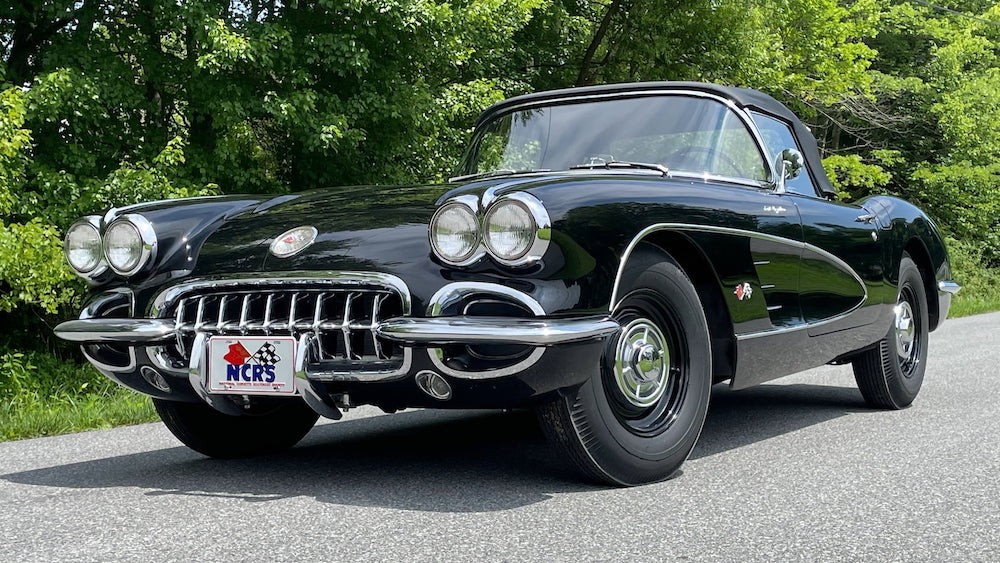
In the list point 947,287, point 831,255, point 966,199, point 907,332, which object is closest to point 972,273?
point 966,199

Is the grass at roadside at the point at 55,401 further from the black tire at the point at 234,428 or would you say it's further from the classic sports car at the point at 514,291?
the classic sports car at the point at 514,291

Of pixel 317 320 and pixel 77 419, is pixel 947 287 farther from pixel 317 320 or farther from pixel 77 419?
pixel 77 419

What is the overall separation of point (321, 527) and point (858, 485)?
70.5 inches

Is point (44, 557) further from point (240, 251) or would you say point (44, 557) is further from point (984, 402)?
point (984, 402)

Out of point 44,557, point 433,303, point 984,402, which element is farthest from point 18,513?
point 984,402

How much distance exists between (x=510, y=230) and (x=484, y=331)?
1.08 ft

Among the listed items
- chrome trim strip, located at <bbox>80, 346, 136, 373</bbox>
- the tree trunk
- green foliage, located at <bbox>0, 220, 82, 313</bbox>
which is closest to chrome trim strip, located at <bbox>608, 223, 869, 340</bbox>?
chrome trim strip, located at <bbox>80, 346, 136, 373</bbox>

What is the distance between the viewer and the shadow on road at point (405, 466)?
134 inches

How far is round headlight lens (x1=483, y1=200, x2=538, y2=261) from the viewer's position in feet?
10.3

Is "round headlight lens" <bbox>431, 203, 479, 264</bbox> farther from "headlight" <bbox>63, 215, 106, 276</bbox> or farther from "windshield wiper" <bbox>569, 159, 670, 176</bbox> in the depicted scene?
"headlight" <bbox>63, 215, 106, 276</bbox>

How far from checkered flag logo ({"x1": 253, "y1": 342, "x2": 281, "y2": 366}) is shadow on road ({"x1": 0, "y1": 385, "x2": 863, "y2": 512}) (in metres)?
0.44

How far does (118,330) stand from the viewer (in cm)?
357

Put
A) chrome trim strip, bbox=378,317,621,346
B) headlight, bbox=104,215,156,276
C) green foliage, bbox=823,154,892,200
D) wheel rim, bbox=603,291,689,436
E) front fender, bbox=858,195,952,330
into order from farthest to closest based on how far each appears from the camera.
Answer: green foliage, bbox=823,154,892,200
front fender, bbox=858,195,952,330
headlight, bbox=104,215,156,276
wheel rim, bbox=603,291,689,436
chrome trim strip, bbox=378,317,621,346

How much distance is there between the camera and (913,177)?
26625 mm
